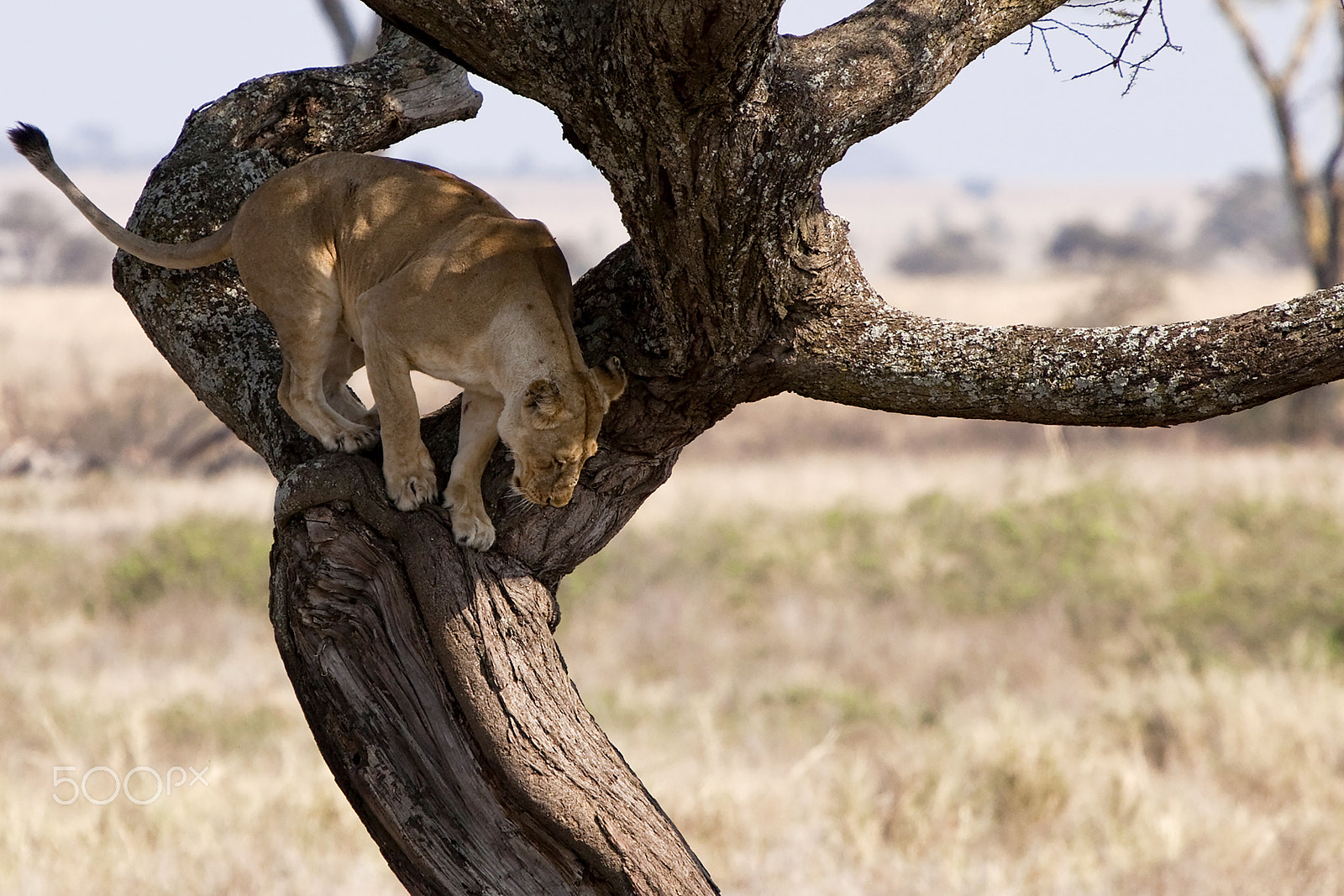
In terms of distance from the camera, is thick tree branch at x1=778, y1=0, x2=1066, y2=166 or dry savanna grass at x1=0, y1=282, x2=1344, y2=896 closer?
thick tree branch at x1=778, y1=0, x2=1066, y2=166

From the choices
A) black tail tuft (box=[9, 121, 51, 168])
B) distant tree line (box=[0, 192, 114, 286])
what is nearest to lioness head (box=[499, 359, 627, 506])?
black tail tuft (box=[9, 121, 51, 168])

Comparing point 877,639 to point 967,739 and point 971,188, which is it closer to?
point 967,739

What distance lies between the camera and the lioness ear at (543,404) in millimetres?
3338

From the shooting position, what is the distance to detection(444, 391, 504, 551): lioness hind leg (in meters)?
3.40

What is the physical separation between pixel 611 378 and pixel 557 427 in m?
0.20

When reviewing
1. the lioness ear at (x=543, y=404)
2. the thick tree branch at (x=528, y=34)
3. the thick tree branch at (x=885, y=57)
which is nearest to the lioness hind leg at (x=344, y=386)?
the lioness ear at (x=543, y=404)

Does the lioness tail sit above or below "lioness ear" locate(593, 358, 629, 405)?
above

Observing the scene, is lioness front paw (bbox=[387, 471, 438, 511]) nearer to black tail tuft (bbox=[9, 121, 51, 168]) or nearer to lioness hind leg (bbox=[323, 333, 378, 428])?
lioness hind leg (bbox=[323, 333, 378, 428])

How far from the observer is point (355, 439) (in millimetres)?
3678

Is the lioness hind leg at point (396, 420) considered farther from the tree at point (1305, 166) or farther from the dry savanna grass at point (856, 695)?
the tree at point (1305, 166)

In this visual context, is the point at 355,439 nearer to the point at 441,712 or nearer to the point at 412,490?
the point at 412,490

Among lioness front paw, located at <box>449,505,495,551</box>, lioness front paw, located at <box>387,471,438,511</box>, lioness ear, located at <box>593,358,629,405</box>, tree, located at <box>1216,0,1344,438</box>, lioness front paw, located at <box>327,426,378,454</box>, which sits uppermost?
tree, located at <box>1216,0,1344,438</box>

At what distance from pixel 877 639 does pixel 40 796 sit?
696 centimetres

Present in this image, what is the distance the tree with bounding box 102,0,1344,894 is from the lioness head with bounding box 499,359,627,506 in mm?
107
